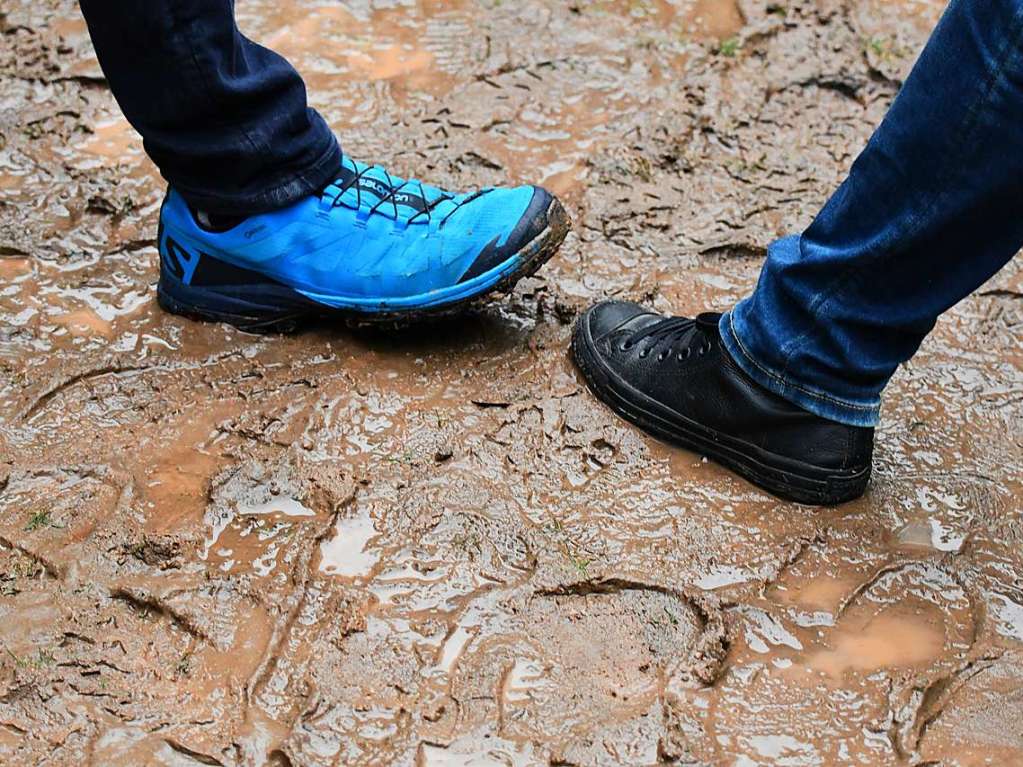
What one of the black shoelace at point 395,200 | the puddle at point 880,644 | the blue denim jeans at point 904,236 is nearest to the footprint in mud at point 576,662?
the puddle at point 880,644

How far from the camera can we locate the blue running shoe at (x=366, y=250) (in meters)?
1.82

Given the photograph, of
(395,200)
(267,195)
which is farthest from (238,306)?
(395,200)

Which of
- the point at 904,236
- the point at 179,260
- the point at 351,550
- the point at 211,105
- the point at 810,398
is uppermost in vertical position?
the point at 904,236

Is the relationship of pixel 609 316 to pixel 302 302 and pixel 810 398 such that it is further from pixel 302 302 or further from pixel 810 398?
pixel 302 302

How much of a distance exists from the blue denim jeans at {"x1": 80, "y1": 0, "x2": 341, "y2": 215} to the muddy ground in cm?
29

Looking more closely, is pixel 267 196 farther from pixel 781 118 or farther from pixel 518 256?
pixel 781 118

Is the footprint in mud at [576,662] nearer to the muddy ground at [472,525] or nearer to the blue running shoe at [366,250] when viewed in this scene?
the muddy ground at [472,525]

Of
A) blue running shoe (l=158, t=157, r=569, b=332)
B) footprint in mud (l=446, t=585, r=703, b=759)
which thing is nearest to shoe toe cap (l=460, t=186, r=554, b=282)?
blue running shoe (l=158, t=157, r=569, b=332)

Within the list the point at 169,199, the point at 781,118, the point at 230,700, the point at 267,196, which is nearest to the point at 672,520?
the point at 230,700

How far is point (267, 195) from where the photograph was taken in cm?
182

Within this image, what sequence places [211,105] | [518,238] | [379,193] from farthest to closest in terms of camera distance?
[379,193] < [518,238] < [211,105]

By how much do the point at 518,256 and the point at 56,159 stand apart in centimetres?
117

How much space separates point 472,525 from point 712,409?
421mm

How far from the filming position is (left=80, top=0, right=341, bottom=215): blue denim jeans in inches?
63.1
